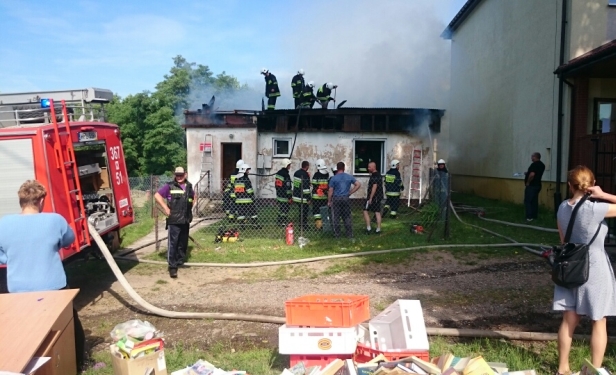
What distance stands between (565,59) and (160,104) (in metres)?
28.8

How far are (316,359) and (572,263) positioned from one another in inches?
82.3

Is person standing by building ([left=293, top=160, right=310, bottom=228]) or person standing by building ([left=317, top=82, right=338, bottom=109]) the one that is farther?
person standing by building ([left=317, top=82, right=338, bottom=109])

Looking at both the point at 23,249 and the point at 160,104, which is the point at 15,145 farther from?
the point at 160,104

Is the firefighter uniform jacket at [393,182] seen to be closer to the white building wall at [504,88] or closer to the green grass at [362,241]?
the green grass at [362,241]

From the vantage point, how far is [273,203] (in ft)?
49.3

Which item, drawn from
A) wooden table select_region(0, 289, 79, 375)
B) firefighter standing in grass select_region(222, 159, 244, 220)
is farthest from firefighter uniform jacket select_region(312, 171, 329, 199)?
wooden table select_region(0, 289, 79, 375)

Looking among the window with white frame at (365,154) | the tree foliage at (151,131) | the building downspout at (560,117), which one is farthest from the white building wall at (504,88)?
the tree foliage at (151,131)

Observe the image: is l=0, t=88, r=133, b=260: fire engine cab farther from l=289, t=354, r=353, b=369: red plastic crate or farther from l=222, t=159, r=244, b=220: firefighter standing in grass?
l=289, t=354, r=353, b=369: red plastic crate

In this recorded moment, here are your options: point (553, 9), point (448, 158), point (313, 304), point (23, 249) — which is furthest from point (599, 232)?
point (448, 158)

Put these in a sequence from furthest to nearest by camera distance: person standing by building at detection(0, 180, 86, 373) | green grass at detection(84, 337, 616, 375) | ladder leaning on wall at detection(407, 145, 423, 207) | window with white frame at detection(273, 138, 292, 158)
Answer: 1. window with white frame at detection(273, 138, 292, 158)
2. ladder leaning on wall at detection(407, 145, 423, 207)
3. green grass at detection(84, 337, 616, 375)
4. person standing by building at detection(0, 180, 86, 373)

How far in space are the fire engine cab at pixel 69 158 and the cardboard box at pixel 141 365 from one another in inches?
99.9

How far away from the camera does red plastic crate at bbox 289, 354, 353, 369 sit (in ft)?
12.5

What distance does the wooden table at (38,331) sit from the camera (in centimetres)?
284

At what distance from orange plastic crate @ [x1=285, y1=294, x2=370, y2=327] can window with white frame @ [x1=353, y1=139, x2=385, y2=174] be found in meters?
12.1
